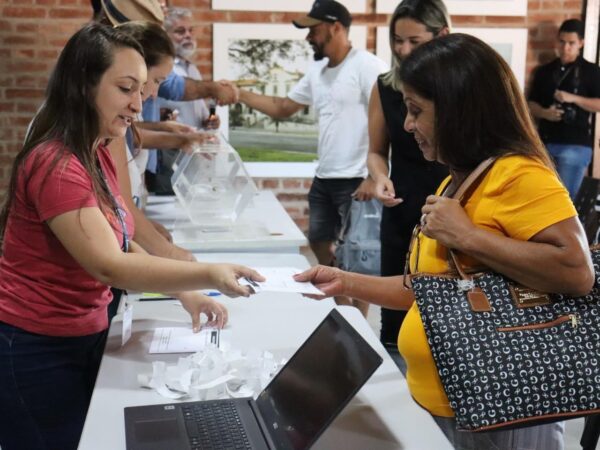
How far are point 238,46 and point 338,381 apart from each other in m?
4.06

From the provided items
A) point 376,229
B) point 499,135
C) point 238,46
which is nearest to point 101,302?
point 499,135

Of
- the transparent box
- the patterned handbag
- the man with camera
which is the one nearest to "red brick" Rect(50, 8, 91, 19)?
the transparent box

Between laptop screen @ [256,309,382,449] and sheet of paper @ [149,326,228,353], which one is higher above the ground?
laptop screen @ [256,309,382,449]

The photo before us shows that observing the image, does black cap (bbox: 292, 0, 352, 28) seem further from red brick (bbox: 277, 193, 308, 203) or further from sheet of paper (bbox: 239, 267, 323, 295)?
sheet of paper (bbox: 239, 267, 323, 295)

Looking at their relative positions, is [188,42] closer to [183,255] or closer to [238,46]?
[238,46]

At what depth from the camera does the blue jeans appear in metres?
5.00

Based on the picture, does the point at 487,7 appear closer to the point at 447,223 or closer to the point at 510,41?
the point at 510,41

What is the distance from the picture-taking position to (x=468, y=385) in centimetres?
118

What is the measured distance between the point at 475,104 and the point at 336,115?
2502 mm

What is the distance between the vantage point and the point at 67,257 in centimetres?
153

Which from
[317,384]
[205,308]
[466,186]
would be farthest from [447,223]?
[205,308]

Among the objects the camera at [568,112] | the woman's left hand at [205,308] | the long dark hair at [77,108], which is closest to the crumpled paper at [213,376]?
the woman's left hand at [205,308]

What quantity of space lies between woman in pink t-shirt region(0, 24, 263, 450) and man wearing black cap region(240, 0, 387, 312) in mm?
2166

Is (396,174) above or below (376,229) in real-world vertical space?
above
